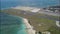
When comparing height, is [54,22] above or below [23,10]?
below

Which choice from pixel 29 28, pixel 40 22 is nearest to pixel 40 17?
pixel 40 22

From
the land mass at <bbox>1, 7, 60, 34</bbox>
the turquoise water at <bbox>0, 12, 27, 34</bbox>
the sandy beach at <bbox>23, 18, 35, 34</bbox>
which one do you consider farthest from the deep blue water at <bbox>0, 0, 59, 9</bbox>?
the sandy beach at <bbox>23, 18, 35, 34</bbox>

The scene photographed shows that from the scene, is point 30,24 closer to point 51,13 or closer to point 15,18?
point 15,18

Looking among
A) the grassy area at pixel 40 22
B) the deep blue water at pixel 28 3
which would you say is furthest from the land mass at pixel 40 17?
the deep blue water at pixel 28 3

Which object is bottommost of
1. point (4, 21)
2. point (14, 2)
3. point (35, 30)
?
point (35, 30)

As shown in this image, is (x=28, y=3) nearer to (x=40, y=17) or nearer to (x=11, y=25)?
(x=40, y=17)

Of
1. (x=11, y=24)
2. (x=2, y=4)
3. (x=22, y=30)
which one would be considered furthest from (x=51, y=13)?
(x=2, y=4)

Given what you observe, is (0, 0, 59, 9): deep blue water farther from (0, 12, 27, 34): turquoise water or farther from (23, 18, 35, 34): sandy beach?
(23, 18, 35, 34): sandy beach
